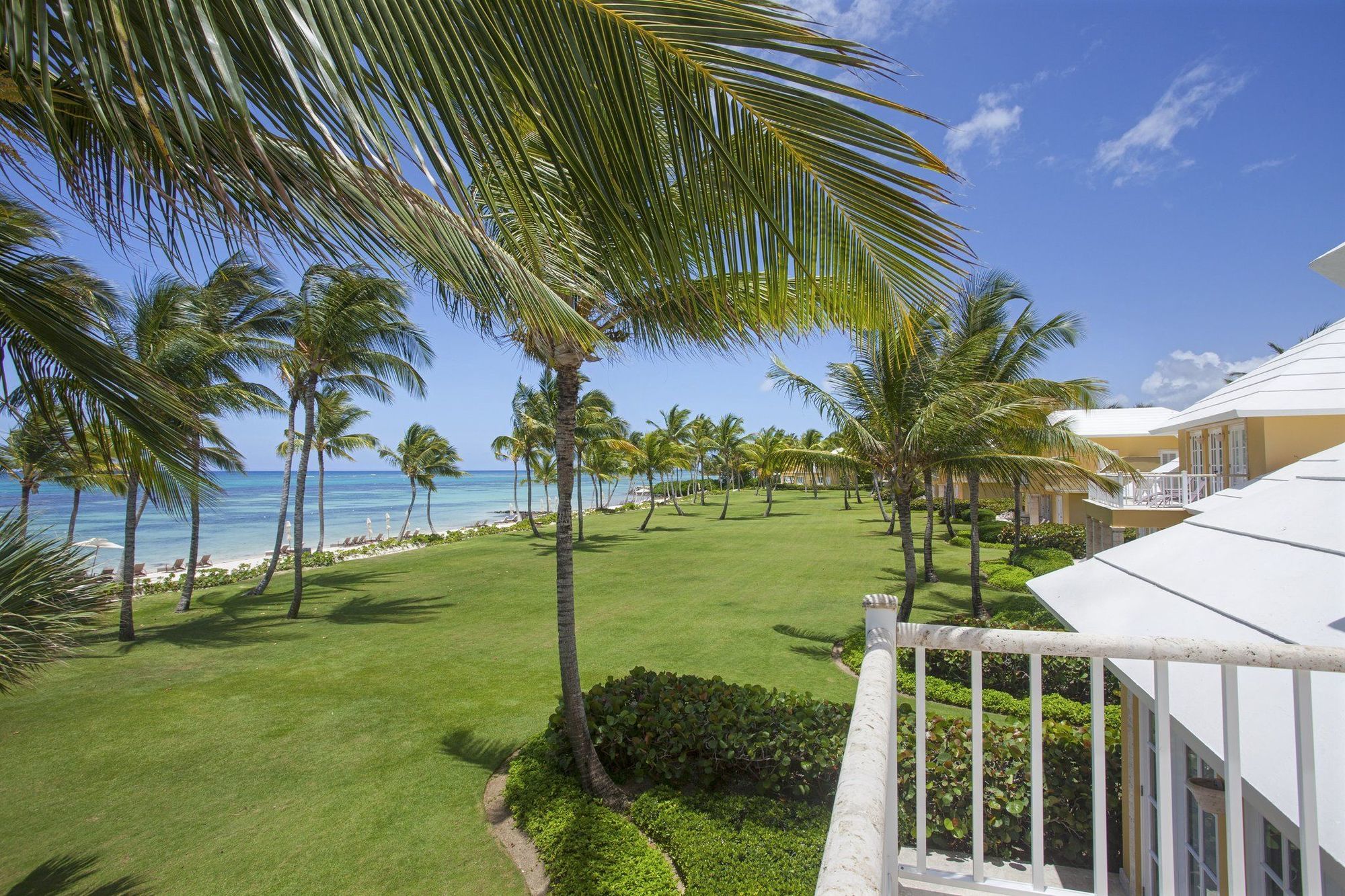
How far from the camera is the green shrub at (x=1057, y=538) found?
22.3 m

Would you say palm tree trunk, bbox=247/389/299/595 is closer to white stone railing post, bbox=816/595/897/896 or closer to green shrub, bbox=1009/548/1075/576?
white stone railing post, bbox=816/595/897/896

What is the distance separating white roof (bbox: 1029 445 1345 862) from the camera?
200 cm

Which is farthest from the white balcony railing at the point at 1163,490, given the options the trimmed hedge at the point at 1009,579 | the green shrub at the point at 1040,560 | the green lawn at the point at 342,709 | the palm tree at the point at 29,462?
the palm tree at the point at 29,462

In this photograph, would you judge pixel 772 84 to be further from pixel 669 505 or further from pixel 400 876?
pixel 669 505

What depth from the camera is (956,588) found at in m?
16.6

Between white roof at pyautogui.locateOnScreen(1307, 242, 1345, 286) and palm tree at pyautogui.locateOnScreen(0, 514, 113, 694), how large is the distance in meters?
5.86

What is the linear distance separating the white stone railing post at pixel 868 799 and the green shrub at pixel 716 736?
175 inches

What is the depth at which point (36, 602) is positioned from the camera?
310 cm

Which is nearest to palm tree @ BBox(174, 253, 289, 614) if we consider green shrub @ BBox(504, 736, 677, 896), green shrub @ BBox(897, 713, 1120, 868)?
green shrub @ BBox(504, 736, 677, 896)

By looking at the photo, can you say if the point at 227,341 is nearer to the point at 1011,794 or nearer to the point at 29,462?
the point at 29,462

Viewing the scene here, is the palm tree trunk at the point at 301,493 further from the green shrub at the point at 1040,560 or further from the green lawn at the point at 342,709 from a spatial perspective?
the green shrub at the point at 1040,560

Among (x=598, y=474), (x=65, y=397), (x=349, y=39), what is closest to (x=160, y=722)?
(x=65, y=397)

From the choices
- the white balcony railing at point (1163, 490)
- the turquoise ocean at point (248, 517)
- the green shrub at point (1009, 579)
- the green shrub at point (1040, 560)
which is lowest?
the turquoise ocean at point (248, 517)

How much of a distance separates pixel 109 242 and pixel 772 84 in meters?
2.06
